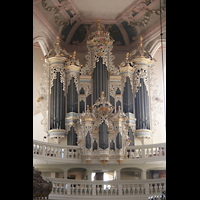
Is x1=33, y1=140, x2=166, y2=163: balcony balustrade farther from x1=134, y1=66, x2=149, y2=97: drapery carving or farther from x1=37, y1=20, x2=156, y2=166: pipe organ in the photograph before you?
x1=134, y1=66, x2=149, y2=97: drapery carving

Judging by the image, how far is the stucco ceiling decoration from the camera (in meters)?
15.0

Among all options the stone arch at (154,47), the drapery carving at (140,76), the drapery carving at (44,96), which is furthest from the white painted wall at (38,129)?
the stone arch at (154,47)

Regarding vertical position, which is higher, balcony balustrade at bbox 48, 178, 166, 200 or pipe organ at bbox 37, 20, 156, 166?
pipe organ at bbox 37, 20, 156, 166

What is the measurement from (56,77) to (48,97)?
34.5 inches

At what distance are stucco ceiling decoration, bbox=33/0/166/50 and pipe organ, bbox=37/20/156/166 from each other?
862 millimetres

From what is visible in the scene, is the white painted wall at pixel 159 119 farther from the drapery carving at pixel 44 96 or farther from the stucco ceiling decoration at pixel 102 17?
the drapery carving at pixel 44 96

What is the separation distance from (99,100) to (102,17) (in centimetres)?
404

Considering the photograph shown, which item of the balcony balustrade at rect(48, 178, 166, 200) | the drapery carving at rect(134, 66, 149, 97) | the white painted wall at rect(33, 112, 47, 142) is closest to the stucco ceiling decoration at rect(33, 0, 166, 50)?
the drapery carving at rect(134, 66, 149, 97)

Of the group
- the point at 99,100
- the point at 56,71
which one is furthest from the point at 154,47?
the point at 56,71

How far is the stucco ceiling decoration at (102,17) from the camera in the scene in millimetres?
15039

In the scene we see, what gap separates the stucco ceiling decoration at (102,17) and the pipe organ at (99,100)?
2.83 feet
